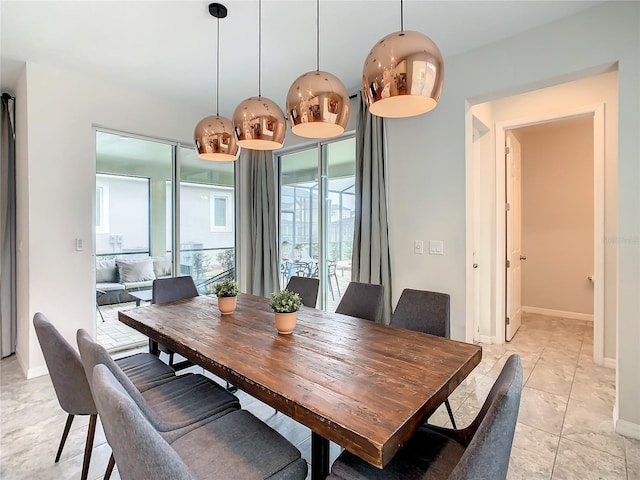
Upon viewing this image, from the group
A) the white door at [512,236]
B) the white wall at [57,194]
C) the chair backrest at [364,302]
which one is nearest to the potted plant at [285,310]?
the chair backrest at [364,302]

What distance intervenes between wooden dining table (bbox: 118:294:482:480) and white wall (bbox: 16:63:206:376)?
54.6 inches

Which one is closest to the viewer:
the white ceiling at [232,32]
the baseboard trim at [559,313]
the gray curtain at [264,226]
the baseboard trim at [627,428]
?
the baseboard trim at [627,428]

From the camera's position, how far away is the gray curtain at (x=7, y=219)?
3303mm

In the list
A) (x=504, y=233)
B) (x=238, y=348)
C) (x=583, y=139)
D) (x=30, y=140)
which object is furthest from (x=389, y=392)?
(x=583, y=139)

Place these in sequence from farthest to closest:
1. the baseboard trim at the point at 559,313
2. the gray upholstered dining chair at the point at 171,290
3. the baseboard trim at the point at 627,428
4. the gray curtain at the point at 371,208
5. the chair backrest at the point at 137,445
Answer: the baseboard trim at the point at 559,313 → the gray curtain at the point at 371,208 → the gray upholstered dining chair at the point at 171,290 → the baseboard trim at the point at 627,428 → the chair backrest at the point at 137,445

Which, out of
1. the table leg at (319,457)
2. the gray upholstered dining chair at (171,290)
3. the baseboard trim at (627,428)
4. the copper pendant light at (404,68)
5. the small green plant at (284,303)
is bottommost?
the baseboard trim at (627,428)

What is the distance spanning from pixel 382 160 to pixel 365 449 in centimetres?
270

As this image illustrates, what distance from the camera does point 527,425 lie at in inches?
85.1

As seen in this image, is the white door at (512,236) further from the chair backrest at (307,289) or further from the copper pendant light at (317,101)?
the copper pendant light at (317,101)

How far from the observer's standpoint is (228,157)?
2328 mm

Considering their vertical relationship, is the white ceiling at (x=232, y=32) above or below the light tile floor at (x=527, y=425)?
above

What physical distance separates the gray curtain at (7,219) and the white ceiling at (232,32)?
438 millimetres

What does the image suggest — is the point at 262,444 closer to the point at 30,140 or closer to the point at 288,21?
the point at 288,21

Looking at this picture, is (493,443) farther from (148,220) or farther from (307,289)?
(148,220)
